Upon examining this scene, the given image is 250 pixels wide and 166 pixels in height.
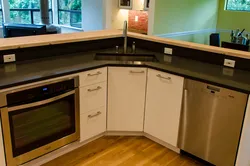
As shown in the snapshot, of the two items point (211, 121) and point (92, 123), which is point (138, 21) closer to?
point (92, 123)

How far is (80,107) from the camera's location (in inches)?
103

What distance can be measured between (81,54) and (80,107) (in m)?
0.71

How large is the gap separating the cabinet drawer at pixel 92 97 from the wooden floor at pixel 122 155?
18.1 inches

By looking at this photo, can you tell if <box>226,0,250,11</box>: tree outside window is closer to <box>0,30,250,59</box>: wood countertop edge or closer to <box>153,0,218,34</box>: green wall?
<box>153,0,218,34</box>: green wall

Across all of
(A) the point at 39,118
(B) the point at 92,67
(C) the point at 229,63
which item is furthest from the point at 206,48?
(A) the point at 39,118

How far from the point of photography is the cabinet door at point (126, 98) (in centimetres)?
280

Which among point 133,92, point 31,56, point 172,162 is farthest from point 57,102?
point 172,162

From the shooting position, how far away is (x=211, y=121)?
93.7 inches

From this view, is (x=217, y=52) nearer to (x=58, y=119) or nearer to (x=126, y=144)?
(x=126, y=144)

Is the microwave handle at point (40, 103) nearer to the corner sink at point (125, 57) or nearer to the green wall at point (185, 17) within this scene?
the corner sink at point (125, 57)

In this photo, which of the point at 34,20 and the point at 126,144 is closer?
the point at 126,144

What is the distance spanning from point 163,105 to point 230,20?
524 cm

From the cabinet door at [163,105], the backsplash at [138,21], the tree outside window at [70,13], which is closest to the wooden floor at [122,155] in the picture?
the cabinet door at [163,105]

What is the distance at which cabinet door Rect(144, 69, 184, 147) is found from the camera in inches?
101
